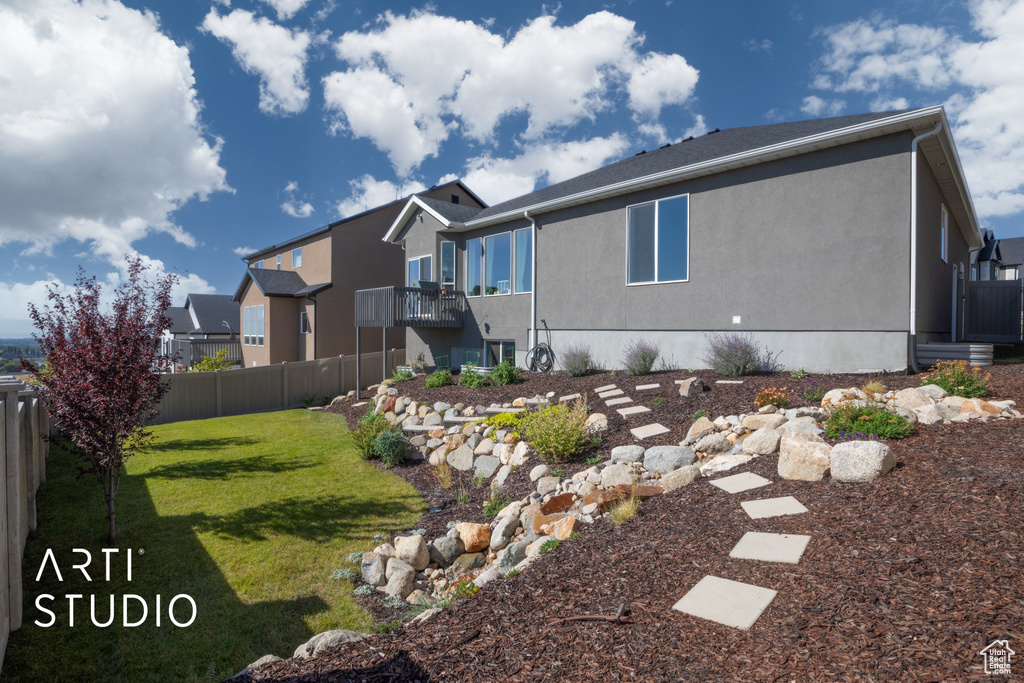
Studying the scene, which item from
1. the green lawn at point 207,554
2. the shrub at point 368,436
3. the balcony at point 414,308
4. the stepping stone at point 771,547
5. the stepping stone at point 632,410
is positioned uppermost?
the balcony at point 414,308

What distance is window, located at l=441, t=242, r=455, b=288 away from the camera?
1625 centimetres

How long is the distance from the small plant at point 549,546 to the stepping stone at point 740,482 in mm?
1664

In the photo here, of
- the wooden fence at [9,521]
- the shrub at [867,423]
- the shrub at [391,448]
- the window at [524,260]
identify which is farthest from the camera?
the window at [524,260]

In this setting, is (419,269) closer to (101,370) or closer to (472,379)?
(472,379)

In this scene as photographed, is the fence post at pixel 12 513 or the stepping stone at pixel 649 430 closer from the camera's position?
the fence post at pixel 12 513

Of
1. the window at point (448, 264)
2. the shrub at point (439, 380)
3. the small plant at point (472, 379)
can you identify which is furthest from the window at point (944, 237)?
the window at point (448, 264)

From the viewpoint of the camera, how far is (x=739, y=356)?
30.1 feet

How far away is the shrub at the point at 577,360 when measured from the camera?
11.4 m

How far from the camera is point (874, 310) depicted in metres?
8.56

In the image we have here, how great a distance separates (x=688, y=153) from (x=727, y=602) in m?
10.9

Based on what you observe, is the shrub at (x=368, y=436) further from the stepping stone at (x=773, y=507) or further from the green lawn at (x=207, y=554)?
the stepping stone at (x=773, y=507)

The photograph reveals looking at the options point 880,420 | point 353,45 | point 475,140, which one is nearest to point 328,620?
point 880,420

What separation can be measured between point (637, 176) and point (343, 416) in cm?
1013

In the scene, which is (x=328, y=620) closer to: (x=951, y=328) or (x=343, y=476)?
(x=343, y=476)
